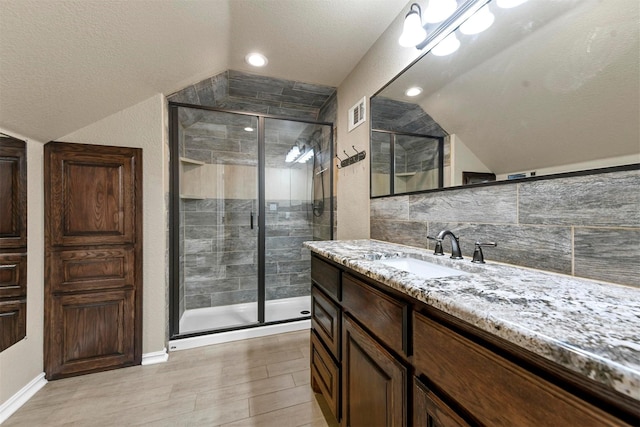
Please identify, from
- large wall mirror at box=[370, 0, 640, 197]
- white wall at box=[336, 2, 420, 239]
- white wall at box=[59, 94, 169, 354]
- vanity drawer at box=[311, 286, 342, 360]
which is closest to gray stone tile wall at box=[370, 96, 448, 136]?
large wall mirror at box=[370, 0, 640, 197]

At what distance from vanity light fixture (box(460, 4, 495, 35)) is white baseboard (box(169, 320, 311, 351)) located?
257cm

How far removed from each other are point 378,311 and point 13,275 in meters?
2.17

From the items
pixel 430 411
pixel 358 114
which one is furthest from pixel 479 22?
pixel 430 411

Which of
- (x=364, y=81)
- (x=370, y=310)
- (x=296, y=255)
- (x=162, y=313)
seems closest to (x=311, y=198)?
(x=296, y=255)

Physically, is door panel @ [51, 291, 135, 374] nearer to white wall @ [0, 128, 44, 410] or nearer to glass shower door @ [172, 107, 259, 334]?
white wall @ [0, 128, 44, 410]

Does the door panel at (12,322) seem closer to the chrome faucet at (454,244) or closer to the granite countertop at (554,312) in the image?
the granite countertop at (554,312)

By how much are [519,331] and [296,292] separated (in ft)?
9.94

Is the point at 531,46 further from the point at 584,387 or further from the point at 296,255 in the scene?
the point at 296,255

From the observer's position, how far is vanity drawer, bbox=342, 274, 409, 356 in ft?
2.52

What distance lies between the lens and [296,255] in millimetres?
3346

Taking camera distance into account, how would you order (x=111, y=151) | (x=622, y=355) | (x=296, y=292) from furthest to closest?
1. (x=296, y=292)
2. (x=111, y=151)
3. (x=622, y=355)

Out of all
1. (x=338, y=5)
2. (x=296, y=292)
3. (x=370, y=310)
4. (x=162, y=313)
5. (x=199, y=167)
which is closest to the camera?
(x=370, y=310)

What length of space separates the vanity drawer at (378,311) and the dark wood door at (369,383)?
0.16 ft

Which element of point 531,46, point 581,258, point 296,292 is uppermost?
point 531,46
